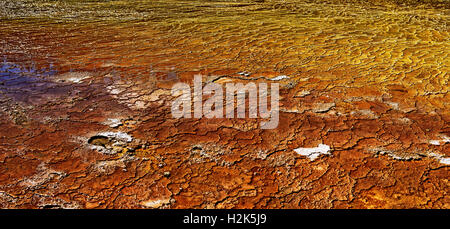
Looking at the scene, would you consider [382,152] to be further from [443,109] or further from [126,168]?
[126,168]

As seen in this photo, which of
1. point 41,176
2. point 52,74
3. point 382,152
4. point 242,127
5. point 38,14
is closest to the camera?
point 41,176

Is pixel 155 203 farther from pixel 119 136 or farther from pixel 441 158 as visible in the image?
pixel 441 158

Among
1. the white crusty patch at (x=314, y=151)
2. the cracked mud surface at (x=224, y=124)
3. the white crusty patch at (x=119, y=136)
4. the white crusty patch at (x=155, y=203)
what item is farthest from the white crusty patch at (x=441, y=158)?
the white crusty patch at (x=119, y=136)

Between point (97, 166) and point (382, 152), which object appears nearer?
point (97, 166)

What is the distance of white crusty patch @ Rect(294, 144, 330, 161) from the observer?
2.25m

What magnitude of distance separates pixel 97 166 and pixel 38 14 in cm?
702

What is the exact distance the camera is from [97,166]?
210 cm

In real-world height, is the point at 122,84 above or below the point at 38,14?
below

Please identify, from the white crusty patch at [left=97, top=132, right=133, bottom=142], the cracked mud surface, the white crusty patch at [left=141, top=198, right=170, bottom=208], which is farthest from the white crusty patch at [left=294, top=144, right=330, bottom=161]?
the white crusty patch at [left=97, top=132, right=133, bottom=142]

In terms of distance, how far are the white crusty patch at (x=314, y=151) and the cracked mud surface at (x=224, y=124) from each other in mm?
14

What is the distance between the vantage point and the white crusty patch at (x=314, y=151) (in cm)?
225

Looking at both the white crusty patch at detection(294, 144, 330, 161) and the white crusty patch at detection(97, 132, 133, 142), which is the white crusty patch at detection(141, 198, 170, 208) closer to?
the white crusty patch at detection(97, 132, 133, 142)

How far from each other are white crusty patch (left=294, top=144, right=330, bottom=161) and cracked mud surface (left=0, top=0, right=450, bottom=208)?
0.04 feet
